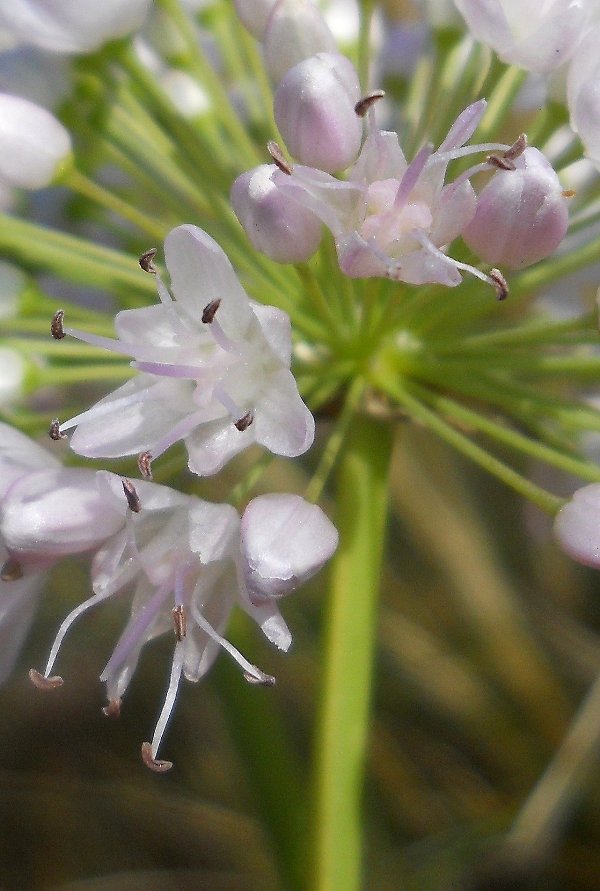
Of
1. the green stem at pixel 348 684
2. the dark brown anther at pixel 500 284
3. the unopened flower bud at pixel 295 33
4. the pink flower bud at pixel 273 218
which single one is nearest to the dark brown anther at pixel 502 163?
the dark brown anther at pixel 500 284

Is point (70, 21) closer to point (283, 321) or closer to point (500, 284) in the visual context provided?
point (283, 321)

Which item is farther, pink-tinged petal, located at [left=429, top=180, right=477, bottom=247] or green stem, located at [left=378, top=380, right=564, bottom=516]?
green stem, located at [left=378, top=380, right=564, bottom=516]

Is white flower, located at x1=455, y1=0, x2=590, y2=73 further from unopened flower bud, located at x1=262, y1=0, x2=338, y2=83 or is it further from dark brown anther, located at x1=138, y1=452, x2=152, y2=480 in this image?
dark brown anther, located at x1=138, y1=452, x2=152, y2=480

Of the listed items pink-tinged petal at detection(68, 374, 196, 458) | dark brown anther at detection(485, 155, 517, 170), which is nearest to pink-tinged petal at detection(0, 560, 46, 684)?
pink-tinged petal at detection(68, 374, 196, 458)

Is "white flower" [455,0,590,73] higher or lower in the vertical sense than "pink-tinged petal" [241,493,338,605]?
higher

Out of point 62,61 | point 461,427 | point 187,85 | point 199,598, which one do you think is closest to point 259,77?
point 187,85

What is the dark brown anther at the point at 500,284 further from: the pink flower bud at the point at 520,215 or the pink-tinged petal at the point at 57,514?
the pink-tinged petal at the point at 57,514

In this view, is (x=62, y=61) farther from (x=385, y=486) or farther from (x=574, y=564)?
(x=574, y=564)
